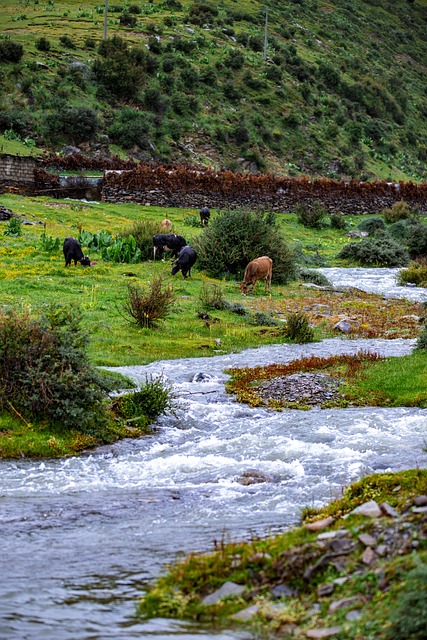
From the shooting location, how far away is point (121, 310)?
82.5 feet

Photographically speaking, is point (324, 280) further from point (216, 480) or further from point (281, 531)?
point (281, 531)

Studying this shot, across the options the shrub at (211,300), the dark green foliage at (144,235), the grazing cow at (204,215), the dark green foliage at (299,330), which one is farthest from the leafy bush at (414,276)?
the dark green foliage at (299,330)

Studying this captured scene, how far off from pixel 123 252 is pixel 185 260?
3.91 m

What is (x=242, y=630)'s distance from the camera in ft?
21.2

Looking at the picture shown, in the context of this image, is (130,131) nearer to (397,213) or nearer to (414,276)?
(397,213)

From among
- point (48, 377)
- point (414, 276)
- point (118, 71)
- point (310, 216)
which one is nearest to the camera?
point (48, 377)

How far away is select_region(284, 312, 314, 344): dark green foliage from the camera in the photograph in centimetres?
2366

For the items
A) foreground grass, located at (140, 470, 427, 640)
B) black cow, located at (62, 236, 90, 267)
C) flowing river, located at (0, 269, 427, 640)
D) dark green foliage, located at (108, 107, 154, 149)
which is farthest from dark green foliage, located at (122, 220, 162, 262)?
dark green foliage, located at (108, 107, 154, 149)

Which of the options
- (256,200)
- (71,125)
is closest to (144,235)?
(256,200)

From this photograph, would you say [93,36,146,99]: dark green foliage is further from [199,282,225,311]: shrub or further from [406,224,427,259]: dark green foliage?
[199,282,225,311]: shrub

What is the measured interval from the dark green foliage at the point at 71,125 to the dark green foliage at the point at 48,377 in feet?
171

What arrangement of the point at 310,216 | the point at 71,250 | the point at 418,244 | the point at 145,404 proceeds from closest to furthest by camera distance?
the point at 145,404 → the point at 71,250 → the point at 418,244 → the point at 310,216

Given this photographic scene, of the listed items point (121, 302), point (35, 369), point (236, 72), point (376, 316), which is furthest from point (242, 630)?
point (236, 72)

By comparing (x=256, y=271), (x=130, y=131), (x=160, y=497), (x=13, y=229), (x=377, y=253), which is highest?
(x=160, y=497)
